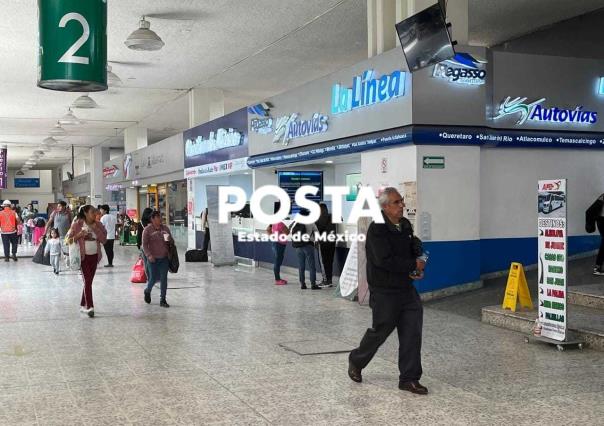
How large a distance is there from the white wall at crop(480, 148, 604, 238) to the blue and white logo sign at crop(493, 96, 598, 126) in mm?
491

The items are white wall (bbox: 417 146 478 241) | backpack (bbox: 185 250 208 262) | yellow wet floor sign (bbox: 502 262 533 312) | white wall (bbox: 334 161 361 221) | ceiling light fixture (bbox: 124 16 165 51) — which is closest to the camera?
yellow wet floor sign (bbox: 502 262 533 312)

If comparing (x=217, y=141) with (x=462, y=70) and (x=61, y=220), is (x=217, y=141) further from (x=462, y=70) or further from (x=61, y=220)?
(x=462, y=70)

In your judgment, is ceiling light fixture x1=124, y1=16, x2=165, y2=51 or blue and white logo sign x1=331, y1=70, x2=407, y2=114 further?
ceiling light fixture x1=124, y1=16, x2=165, y2=51

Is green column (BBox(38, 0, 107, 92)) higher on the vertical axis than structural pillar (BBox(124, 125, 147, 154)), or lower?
lower

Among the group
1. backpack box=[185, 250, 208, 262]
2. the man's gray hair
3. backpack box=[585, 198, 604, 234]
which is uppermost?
the man's gray hair

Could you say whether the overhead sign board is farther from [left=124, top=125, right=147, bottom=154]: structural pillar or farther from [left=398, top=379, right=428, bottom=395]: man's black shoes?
[left=124, top=125, right=147, bottom=154]: structural pillar

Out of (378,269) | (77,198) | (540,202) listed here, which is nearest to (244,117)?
(540,202)

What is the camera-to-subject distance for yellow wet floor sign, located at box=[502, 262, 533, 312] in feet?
26.6

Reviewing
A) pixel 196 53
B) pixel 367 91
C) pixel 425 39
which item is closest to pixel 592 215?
pixel 367 91

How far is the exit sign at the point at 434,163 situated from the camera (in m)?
9.69

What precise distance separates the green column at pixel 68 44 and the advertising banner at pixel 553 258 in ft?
15.4

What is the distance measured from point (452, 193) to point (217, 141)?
29.6ft

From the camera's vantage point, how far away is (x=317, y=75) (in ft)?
59.3

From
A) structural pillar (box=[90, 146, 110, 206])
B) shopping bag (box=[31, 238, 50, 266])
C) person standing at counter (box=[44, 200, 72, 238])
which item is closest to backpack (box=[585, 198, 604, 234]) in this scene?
person standing at counter (box=[44, 200, 72, 238])
